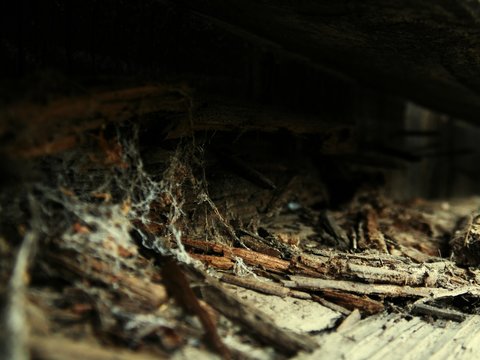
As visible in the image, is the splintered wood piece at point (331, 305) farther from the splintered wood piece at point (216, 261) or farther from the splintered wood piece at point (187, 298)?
the splintered wood piece at point (187, 298)

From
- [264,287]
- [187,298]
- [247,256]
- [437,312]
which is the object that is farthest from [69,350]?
[437,312]

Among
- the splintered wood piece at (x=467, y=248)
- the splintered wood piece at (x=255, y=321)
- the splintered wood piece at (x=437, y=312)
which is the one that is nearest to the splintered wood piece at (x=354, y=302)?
the splintered wood piece at (x=437, y=312)

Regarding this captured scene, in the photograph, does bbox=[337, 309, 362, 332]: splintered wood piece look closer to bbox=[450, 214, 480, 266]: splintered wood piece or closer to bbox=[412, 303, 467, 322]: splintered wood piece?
bbox=[412, 303, 467, 322]: splintered wood piece

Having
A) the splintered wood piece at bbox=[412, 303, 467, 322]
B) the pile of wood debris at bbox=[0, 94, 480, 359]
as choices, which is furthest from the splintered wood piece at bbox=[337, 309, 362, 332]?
the splintered wood piece at bbox=[412, 303, 467, 322]

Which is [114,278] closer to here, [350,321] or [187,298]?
[187,298]

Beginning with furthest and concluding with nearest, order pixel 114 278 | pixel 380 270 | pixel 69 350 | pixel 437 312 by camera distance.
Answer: pixel 380 270 → pixel 437 312 → pixel 114 278 → pixel 69 350

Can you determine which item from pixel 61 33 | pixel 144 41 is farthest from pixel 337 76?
pixel 61 33
